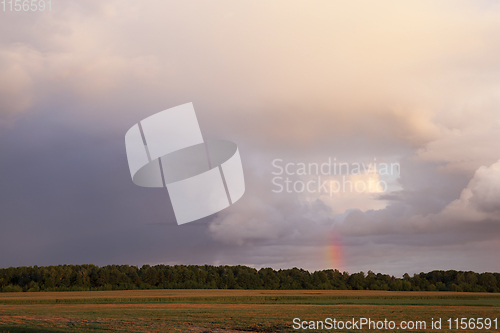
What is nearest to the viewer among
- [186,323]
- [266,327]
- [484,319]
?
[266,327]

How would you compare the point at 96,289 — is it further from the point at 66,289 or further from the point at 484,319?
the point at 484,319

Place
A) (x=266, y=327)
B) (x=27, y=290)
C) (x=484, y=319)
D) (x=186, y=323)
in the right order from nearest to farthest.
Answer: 1. (x=266, y=327)
2. (x=186, y=323)
3. (x=484, y=319)
4. (x=27, y=290)

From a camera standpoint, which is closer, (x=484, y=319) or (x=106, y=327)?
(x=106, y=327)

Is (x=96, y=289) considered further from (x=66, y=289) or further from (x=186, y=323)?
(x=186, y=323)

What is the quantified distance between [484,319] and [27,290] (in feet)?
605

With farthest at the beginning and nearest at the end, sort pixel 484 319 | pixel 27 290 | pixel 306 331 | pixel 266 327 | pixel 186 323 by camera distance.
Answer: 1. pixel 27 290
2. pixel 484 319
3. pixel 186 323
4. pixel 266 327
5. pixel 306 331

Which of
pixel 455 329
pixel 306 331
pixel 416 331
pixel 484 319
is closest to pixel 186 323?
pixel 306 331

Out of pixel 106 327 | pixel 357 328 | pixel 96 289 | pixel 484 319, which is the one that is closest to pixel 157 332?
pixel 106 327

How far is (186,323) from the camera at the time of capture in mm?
56469

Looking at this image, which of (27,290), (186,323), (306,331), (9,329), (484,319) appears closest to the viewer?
(9,329)

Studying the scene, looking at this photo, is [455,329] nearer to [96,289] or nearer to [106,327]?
[106,327]

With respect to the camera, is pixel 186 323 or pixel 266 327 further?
pixel 186 323

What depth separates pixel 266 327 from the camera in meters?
52.7

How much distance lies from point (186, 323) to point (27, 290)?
167095mm
